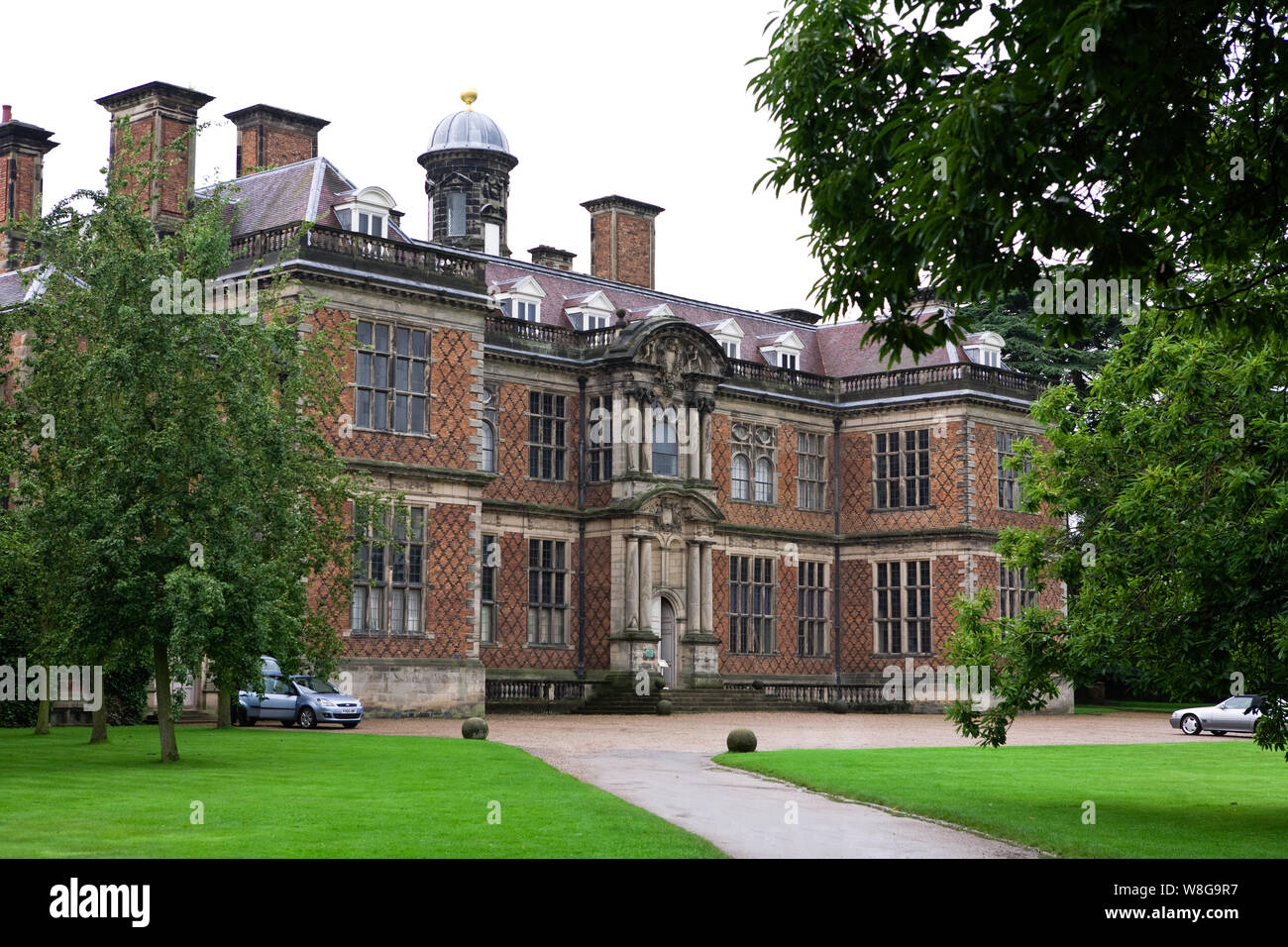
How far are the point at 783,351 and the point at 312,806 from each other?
4073cm

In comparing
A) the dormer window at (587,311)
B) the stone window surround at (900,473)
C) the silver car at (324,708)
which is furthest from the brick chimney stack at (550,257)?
the silver car at (324,708)

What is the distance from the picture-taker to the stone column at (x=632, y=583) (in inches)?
1831

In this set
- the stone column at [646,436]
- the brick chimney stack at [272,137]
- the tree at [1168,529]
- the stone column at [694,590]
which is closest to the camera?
the tree at [1168,529]

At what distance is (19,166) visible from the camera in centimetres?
4256

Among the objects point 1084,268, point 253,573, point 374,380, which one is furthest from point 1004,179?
point 374,380

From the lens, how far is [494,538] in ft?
149

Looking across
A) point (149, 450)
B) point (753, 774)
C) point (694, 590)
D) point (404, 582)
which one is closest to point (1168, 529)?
point (753, 774)

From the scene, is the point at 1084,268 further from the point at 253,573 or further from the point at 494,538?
the point at 494,538

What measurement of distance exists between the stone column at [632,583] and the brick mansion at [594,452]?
0.26 ft

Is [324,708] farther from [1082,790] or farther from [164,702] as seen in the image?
[1082,790]

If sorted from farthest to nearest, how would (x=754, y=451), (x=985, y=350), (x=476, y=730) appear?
1. (x=985, y=350)
2. (x=754, y=451)
3. (x=476, y=730)

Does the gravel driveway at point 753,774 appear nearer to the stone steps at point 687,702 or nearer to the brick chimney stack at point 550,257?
the stone steps at point 687,702
